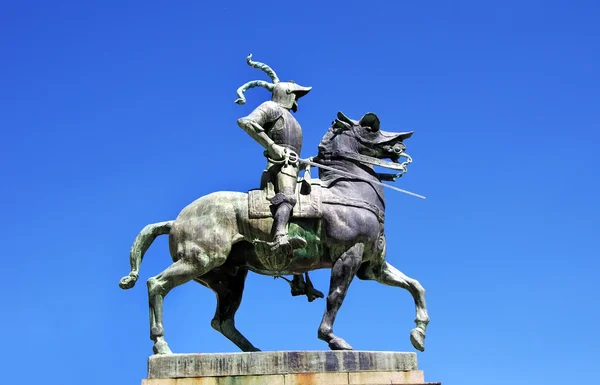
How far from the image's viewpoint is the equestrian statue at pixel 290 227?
12.8 metres

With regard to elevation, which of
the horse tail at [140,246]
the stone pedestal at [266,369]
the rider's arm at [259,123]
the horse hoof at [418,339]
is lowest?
the stone pedestal at [266,369]

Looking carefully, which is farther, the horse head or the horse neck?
the horse head

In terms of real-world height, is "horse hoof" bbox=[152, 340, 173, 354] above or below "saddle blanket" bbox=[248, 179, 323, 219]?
below

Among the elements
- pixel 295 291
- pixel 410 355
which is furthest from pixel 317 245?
pixel 410 355

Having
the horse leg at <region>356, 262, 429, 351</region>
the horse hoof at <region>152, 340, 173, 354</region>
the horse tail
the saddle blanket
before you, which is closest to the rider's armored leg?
the saddle blanket

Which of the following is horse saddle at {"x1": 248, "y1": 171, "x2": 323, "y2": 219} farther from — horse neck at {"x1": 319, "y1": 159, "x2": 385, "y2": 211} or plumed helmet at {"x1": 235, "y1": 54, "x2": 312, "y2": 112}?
plumed helmet at {"x1": 235, "y1": 54, "x2": 312, "y2": 112}

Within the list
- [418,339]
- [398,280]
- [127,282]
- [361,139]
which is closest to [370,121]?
[361,139]

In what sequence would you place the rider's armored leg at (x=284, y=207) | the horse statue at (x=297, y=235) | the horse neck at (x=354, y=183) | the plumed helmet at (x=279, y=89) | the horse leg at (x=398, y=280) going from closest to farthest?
1. the rider's armored leg at (x=284, y=207)
2. the horse statue at (x=297, y=235)
3. the horse neck at (x=354, y=183)
4. the horse leg at (x=398, y=280)
5. the plumed helmet at (x=279, y=89)

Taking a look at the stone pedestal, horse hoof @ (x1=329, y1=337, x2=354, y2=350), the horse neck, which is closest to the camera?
the stone pedestal

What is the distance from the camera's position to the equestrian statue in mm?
12789

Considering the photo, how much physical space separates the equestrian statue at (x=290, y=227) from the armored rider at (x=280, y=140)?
0.05 ft

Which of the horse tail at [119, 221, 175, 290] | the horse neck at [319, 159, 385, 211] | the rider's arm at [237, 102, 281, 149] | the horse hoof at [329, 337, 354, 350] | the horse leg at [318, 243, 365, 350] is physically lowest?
the horse hoof at [329, 337, 354, 350]

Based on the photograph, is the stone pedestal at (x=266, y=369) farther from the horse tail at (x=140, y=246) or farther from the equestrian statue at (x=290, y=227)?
the horse tail at (x=140, y=246)

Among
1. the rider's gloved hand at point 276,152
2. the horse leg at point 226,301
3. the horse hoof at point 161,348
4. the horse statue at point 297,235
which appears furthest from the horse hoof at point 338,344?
the rider's gloved hand at point 276,152
